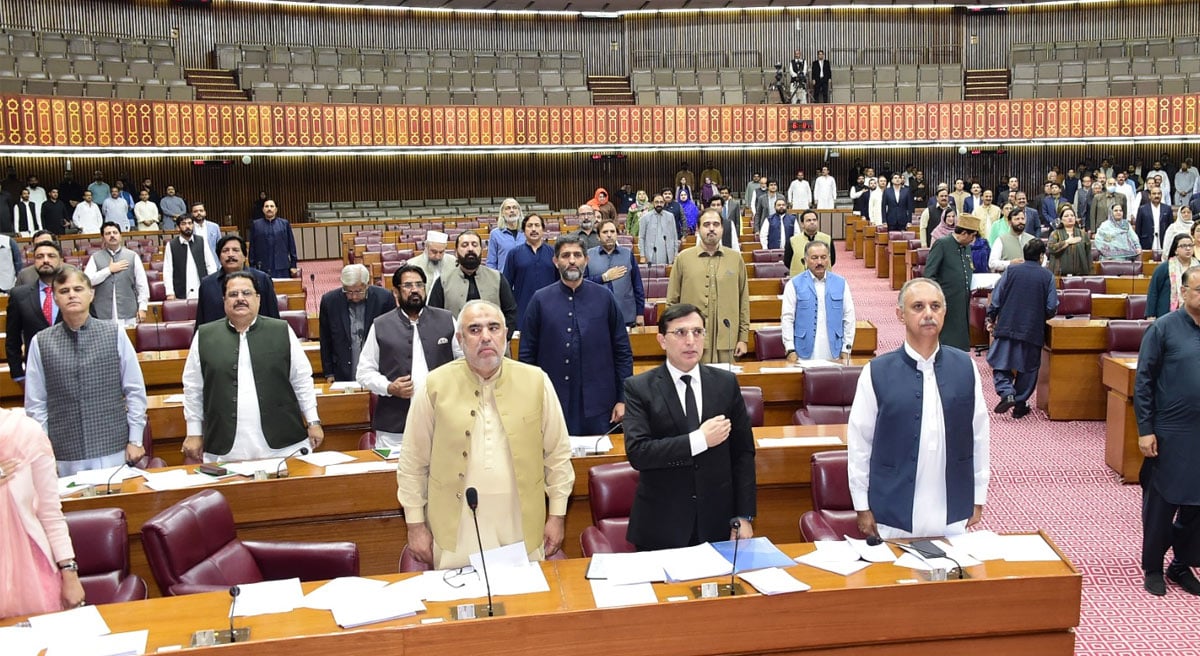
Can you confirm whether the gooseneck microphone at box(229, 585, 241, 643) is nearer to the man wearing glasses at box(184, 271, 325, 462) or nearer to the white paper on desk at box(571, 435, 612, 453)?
the man wearing glasses at box(184, 271, 325, 462)

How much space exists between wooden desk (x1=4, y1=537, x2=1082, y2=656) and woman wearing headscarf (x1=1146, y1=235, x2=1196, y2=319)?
440 cm

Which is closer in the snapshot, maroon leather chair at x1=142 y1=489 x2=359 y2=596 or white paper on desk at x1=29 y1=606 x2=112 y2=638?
white paper on desk at x1=29 y1=606 x2=112 y2=638

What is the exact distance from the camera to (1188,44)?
21328mm

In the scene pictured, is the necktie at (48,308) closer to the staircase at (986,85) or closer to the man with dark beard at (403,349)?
the man with dark beard at (403,349)

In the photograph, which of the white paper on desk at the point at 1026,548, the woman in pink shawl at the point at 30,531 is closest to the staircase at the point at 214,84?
the woman in pink shawl at the point at 30,531

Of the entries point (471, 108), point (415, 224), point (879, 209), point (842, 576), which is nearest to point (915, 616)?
point (842, 576)

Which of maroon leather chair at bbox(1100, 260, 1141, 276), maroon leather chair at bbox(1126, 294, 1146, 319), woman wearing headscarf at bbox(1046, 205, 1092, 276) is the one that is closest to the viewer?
maroon leather chair at bbox(1126, 294, 1146, 319)

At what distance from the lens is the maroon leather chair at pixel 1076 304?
8.11 meters

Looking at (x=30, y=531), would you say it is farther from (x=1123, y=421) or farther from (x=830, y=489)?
(x=1123, y=421)

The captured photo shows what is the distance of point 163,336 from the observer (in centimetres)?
719

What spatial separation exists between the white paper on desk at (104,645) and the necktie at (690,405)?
1.58 m

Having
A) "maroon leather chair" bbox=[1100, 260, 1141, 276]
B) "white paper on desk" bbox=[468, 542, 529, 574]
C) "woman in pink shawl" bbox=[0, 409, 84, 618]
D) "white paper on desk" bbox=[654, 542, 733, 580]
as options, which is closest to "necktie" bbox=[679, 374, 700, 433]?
"white paper on desk" bbox=[654, 542, 733, 580]

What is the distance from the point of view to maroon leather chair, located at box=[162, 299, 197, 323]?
8070 millimetres

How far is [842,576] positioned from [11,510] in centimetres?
229
